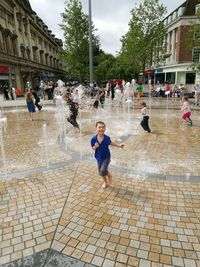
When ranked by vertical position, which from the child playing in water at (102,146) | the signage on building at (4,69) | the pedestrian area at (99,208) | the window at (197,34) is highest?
the window at (197,34)

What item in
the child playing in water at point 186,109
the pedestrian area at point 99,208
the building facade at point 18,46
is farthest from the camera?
the building facade at point 18,46

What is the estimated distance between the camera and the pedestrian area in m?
3.08

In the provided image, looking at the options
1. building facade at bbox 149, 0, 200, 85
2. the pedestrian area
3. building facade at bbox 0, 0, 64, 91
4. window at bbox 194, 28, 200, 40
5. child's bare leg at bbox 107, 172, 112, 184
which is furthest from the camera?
building facade at bbox 149, 0, 200, 85

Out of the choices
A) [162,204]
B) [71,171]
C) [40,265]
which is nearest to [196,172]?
[162,204]

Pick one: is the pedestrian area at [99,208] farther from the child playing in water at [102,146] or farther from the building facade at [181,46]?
the building facade at [181,46]

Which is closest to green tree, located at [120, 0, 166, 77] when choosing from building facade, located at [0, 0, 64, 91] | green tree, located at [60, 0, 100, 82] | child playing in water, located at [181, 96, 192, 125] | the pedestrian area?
green tree, located at [60, 0, 100, 82]

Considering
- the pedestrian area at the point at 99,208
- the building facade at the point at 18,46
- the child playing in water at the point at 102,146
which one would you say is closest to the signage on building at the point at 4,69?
the building facade at the point at 18,46

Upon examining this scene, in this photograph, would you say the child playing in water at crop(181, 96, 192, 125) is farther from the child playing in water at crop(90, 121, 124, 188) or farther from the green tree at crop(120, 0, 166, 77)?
the green tree at crop(120, 0, 166, 77)

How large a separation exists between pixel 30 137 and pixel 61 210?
5645 mm

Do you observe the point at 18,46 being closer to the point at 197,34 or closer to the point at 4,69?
the point at 4,69

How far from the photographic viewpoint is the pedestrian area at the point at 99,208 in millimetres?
3080

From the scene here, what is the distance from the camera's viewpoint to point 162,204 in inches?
165

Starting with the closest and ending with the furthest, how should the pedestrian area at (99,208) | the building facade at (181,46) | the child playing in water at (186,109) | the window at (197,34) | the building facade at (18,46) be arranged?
1. the pedestrian area at (99,208)
2. the child playing in water at (186,109)
3. the window at (197,34)
4. the building facade at (18,46)
5. the building facade at (181,46)

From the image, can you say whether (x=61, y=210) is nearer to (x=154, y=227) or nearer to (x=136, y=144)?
(x=154, y=227)
